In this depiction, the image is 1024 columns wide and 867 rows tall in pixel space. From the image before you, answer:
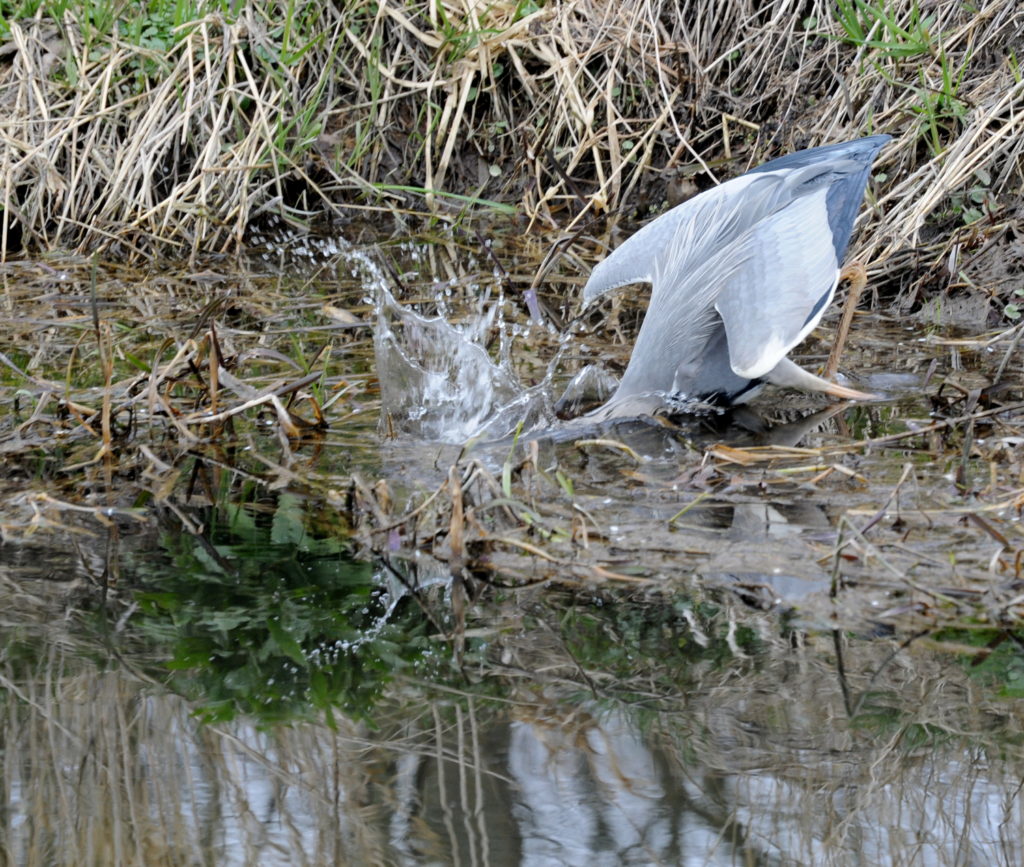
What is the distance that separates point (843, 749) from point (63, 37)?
525cm

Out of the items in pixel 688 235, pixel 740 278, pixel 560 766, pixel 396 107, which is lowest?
pixel 560 766

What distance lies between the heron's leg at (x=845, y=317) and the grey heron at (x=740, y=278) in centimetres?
11

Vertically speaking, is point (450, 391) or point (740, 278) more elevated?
point (740, 278)

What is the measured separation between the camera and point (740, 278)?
3.85 m

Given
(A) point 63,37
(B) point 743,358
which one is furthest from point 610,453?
(A) point 63,37

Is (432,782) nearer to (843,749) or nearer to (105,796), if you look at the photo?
(105,796)

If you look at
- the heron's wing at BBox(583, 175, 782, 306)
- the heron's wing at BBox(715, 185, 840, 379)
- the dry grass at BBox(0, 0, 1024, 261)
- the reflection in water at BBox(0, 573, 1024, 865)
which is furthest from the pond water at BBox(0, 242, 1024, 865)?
the dry grass at BBox(0, 0, 1024, 261)

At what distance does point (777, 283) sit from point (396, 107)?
2942 millimetres

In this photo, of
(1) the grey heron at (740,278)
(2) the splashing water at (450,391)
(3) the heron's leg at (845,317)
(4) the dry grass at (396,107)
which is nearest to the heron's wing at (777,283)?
(1) the grey heron at (740,278)

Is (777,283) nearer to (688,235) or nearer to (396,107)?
(688,235)

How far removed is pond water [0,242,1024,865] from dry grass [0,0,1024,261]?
5.90 feet

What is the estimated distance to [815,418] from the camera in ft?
12.2

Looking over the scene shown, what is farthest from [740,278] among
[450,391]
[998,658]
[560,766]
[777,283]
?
[560,766]

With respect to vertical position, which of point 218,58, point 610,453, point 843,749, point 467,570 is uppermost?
point 218,58
